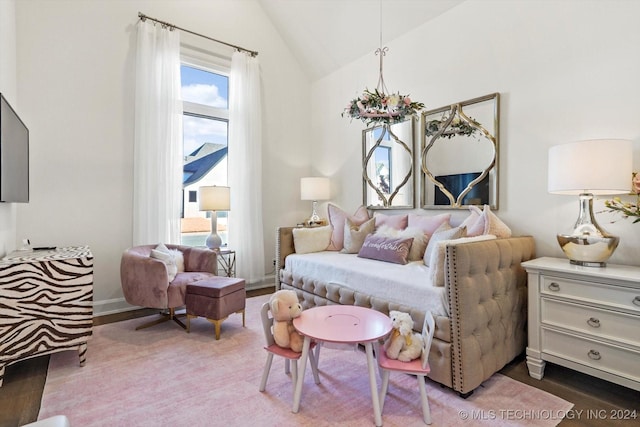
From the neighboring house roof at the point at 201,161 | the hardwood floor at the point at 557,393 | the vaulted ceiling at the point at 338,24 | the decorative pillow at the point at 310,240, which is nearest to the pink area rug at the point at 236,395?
the hardwood floor at the point at 557,393

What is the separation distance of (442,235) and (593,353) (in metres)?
1.15

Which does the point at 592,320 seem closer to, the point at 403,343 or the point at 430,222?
the point at 403,343

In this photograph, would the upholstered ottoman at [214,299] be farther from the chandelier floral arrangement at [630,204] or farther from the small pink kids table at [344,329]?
the chandelier floral arrangement at [630,204]

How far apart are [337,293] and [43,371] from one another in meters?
2.15

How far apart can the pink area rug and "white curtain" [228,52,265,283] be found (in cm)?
183

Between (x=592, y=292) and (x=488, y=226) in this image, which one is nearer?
(x=592, y=292)

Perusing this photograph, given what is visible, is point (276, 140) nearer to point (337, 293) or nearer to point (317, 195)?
point (317, 195)

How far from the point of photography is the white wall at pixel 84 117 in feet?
10.1

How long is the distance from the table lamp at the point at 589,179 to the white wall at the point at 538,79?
0.34 m

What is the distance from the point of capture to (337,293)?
9.04 feet

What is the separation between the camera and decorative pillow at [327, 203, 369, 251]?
372 cm

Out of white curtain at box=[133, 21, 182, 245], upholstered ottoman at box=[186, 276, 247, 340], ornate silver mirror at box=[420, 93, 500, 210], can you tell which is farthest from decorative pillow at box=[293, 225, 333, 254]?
white curtain at box=[133, 21, 182, 245]

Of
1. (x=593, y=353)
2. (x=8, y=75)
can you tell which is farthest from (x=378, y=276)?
(x=8, y=75)

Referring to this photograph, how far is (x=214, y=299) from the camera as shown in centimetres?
277
